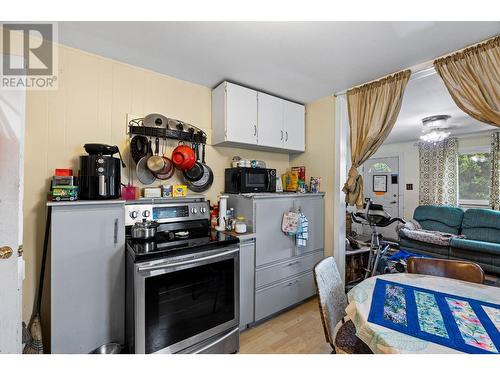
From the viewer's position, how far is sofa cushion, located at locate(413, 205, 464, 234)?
151 inches

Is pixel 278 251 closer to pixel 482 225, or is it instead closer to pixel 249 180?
pixel 249 180

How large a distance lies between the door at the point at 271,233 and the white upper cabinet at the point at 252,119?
673 mm

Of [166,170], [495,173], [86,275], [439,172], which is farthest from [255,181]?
[495,173]

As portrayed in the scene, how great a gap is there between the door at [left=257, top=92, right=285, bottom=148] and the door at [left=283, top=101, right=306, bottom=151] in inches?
2.9

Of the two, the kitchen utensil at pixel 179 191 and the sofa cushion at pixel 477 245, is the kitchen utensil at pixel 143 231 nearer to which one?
the kitchen utensil at pixel 179 191

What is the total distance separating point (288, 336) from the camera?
76.0 inches

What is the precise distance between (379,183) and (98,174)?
5967 millimetres

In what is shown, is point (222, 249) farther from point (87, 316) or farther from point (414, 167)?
point (414, 167)

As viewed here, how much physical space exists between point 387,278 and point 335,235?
1.12 meters

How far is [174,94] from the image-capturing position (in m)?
2.15

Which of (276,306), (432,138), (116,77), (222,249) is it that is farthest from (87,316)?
(432,138)

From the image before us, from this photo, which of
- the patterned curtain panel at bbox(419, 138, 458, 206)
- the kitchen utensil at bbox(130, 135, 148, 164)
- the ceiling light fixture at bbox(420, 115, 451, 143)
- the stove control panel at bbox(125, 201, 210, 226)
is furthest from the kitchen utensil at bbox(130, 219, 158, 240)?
the patterned curtain panel at bbox(419, 138, 458, 206)

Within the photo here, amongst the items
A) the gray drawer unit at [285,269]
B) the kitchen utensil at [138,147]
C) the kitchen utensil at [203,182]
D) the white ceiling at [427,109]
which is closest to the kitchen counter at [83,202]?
the kitchen utensil at [138,147]

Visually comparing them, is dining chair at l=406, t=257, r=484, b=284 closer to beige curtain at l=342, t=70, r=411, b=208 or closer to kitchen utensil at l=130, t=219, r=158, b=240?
beige curtain at l=342, t=70, r=411, b=208
